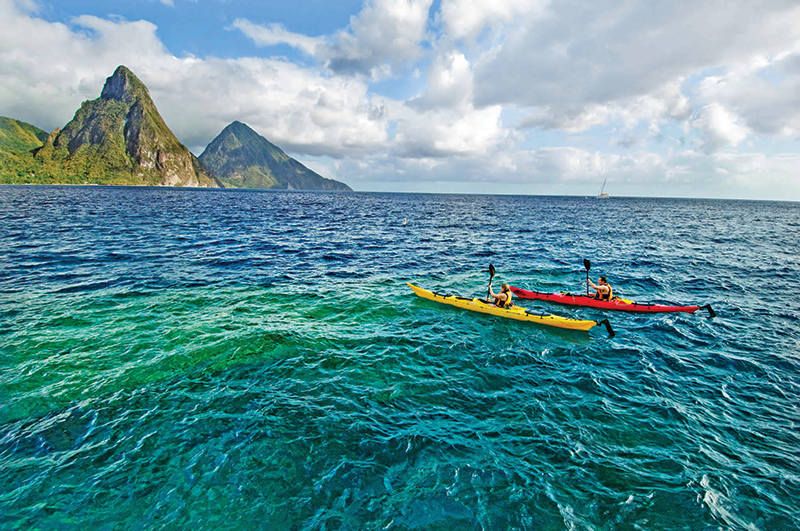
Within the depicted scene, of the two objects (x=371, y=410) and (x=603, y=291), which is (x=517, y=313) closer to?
(x=603, y=291)

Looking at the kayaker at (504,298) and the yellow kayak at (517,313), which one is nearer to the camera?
the yellow kayak at (517,313)

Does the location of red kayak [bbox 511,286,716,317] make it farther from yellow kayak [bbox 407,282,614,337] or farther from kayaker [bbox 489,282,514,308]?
kayaker [bbox 489,282,514,308]

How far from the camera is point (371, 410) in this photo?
12.3 metres

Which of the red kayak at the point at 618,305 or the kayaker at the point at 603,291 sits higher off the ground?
the kayaker at the point at 603,291

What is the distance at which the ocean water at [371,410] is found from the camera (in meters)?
8.75

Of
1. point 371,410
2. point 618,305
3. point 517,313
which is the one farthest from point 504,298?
point 371,410

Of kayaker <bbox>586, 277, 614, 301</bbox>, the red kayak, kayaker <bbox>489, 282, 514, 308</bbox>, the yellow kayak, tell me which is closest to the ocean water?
the yellow kayak

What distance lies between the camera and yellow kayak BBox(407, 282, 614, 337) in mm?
19734

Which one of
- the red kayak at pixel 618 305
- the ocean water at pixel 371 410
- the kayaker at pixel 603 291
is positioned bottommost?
the ocean water at pixel 371 410

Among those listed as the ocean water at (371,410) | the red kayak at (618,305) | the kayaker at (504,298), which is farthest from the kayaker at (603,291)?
the kayaker at (504,298)

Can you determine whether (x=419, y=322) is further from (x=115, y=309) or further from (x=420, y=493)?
(x=115, y=309)

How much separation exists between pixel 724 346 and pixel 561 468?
15276 millimetres

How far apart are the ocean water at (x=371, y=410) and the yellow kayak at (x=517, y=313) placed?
1.78 ft

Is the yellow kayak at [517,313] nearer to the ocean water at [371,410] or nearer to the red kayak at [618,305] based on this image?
the ocean water at [371,410]
